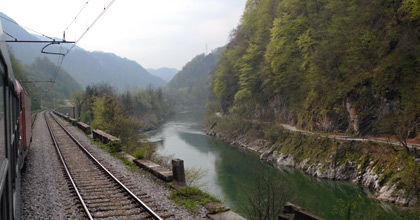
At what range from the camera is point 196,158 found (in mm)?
37188

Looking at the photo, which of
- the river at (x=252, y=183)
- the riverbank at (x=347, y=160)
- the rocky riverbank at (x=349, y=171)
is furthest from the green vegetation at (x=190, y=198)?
the rocky riverbank at (x=349, y=171)

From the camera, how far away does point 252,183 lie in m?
27.0

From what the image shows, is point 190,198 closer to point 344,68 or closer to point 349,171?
point 349,171

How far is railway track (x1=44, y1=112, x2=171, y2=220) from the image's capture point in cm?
809

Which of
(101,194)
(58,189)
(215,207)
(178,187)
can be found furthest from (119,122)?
(215,207)

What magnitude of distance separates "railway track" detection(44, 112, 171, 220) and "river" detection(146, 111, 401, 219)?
3408 millimetres

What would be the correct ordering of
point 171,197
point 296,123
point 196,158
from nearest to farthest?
point 171,197, point 196,158, point 296,123

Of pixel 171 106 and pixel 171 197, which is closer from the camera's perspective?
pixel 171 197

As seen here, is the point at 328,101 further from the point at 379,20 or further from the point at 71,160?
the point at 71,160

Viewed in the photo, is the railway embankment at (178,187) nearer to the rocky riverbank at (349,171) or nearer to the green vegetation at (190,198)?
the green vegetation at (190,198)

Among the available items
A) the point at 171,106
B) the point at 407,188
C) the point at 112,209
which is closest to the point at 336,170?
the point at 407,188

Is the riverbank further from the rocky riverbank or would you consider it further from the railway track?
the railway track

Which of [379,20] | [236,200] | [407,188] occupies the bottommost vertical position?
[236,200]

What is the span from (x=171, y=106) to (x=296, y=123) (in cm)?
8252
